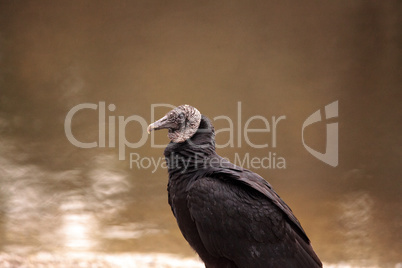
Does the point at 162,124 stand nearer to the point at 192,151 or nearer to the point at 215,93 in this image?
the point at 192,151

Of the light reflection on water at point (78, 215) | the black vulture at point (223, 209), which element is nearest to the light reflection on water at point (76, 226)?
the light reflection on water at point (78, 215)

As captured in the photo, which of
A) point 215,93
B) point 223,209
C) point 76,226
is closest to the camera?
point 223,209

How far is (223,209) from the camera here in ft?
7.00

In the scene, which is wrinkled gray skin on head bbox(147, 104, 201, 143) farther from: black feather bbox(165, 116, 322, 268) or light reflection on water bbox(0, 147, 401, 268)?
light reflection on water bbox(0, 147, 401, 268)

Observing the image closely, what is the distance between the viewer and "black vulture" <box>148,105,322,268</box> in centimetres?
213

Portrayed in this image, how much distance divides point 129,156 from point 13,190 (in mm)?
1013

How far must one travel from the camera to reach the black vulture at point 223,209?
2.13 meters

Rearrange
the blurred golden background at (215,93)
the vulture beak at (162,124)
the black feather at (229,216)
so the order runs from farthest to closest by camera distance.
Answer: the blurred golden background at (215,93)
the vulture beak at (162,124)
the black feather at (229,216)

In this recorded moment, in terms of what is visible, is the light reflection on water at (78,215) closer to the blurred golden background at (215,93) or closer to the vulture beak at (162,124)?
the blurred golden background at (215,93)

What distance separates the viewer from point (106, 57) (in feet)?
13.0

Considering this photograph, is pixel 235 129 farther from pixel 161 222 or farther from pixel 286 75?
pixel 161 222

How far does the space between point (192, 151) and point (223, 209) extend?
1.03 ft

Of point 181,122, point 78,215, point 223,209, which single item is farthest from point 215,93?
point 223,209

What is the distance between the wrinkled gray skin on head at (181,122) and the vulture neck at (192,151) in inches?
1.2
